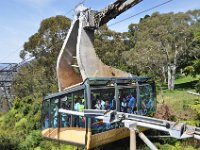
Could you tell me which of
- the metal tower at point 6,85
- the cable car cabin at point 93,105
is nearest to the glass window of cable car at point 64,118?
the cable car cabin at point 93,105

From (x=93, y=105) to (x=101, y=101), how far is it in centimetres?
46

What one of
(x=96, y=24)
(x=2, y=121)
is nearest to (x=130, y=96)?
(x=96, y=24)

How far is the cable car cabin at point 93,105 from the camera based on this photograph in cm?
1284

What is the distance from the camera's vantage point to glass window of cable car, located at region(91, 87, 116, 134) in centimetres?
1289

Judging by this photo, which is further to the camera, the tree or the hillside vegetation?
the tree

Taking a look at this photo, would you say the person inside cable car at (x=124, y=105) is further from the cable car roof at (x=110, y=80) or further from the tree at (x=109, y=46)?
the tree at (x=109, y=46)

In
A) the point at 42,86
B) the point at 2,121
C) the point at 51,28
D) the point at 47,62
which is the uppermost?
the point at 51,28

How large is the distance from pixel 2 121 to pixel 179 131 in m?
27.7

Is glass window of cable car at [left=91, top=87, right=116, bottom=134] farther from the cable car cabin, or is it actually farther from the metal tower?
the metal tower

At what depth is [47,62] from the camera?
124ft

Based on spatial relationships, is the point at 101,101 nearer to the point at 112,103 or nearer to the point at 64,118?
the point at 112,103

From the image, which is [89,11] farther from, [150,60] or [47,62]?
[150,60]

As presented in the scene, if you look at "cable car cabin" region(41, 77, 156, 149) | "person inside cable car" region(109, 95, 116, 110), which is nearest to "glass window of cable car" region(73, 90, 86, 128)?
"cable car cabin" region(41, 77, 156, 149)

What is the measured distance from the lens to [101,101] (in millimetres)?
13117
